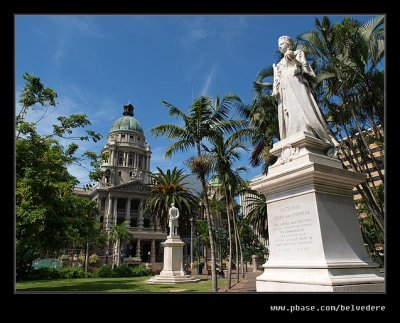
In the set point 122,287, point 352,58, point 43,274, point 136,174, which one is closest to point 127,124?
point 136,174

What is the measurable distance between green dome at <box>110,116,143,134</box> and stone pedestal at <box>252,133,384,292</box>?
91.5m

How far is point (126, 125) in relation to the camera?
316ft

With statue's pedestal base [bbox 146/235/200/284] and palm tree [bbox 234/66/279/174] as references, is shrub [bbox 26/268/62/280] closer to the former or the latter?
statue's pedestal base [bbox 146/235/200/284]

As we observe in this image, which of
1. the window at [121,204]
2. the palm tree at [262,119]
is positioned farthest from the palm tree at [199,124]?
the window at [121,204]

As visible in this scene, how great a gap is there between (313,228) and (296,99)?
2772mm

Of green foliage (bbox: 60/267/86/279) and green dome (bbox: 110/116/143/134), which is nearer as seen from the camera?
green foliage (bbox: 60/267/86/279)

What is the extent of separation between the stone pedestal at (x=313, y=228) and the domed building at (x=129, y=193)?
65640 millimetres

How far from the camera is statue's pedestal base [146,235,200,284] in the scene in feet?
88.9

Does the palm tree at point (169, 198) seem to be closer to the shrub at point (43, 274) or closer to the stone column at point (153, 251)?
the shrub at point (43, 274)

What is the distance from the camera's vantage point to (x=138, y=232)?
3113 inches

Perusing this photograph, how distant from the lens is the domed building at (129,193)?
258ft

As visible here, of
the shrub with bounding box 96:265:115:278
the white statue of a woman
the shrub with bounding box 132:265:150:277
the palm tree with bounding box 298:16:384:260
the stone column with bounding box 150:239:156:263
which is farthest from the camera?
the stone column with bounding box 150:239:156:263

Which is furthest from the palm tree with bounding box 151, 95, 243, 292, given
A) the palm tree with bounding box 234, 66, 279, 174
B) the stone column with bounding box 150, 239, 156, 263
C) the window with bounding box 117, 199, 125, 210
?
the window with bounding box 117, 199, 125, 210

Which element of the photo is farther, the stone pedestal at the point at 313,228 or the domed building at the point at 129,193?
the domed building at the point at 129,193
